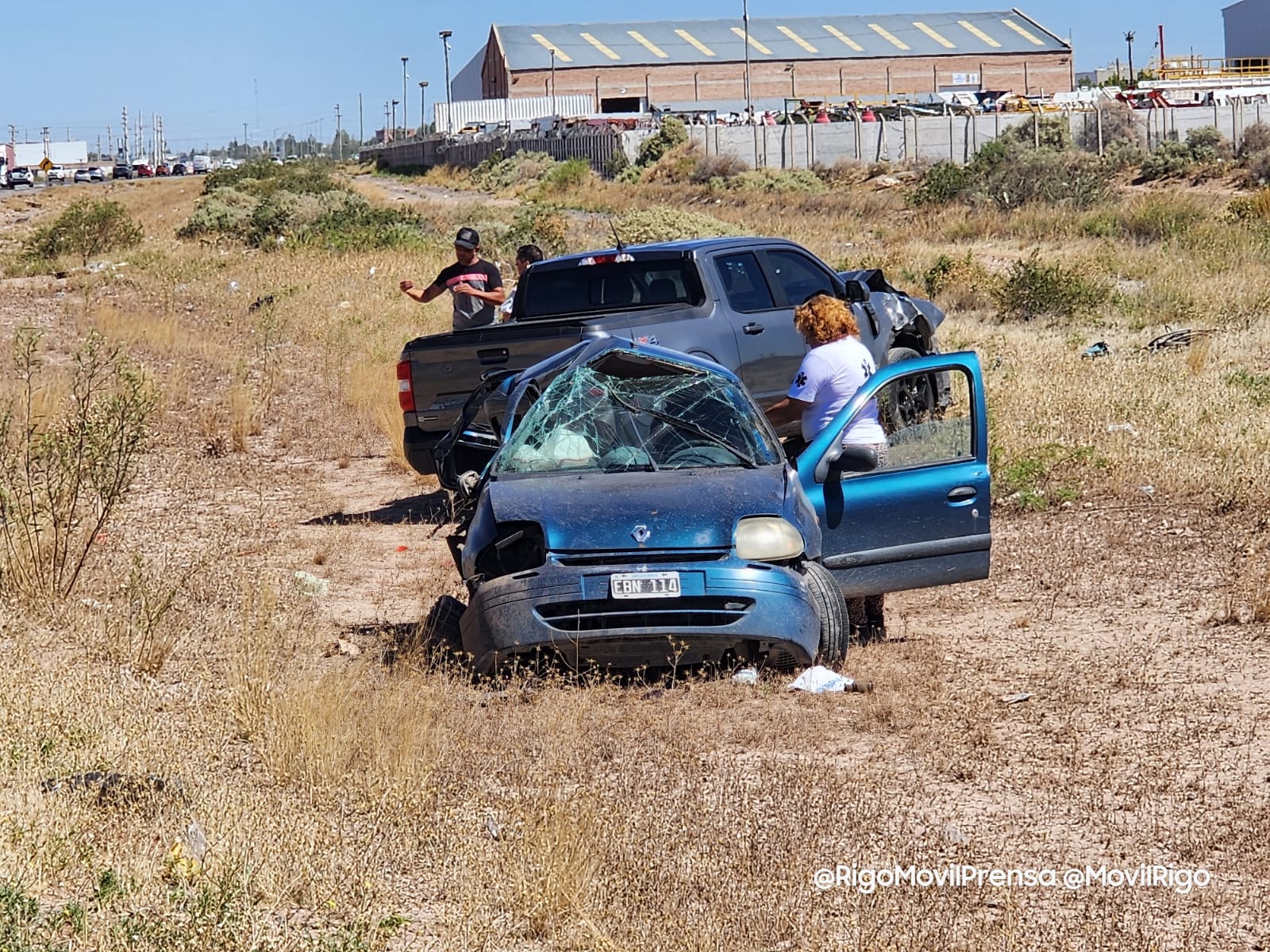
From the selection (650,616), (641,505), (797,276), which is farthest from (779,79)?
(650,616)

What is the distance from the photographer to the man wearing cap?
1296 cm

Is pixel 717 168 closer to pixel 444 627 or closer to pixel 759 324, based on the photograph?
pixel 759 324

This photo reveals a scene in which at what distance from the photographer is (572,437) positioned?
769cm

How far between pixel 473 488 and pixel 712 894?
12.4 feet

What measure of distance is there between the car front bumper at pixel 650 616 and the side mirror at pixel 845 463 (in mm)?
857

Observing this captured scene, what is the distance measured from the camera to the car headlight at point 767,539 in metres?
6.82

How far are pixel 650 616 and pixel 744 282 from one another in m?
5.45

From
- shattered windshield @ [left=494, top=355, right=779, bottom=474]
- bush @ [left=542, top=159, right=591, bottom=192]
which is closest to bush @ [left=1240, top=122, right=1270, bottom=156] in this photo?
bush @ [left=542, top=159, right=591, bottom=192]

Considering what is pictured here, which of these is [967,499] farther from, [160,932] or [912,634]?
[160,932]

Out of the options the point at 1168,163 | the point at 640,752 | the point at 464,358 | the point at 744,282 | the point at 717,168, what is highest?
the point at 717,168

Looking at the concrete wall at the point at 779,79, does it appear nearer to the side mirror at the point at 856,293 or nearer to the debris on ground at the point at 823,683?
the side mirror at the point at 856,293

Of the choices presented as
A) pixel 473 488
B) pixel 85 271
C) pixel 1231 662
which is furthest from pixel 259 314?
pixel 1231 662

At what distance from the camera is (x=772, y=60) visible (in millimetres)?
98625

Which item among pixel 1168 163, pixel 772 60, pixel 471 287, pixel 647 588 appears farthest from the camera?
pixel 772 60
